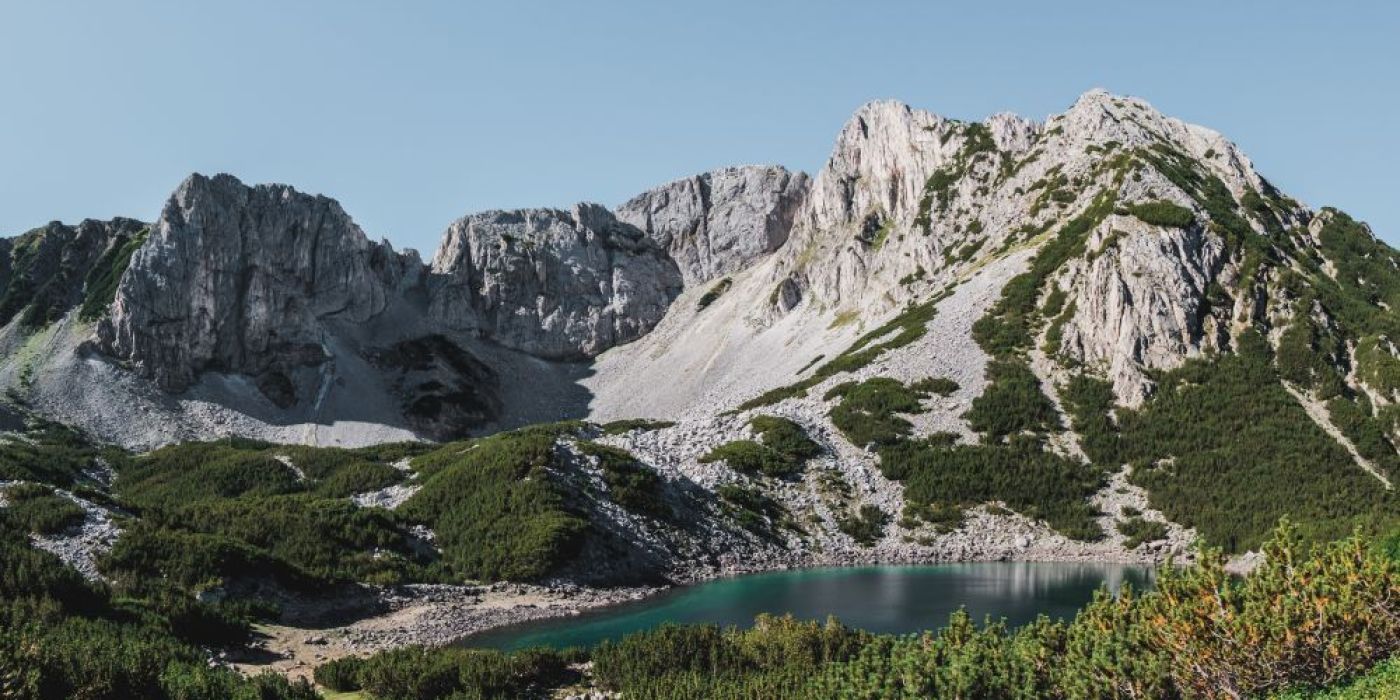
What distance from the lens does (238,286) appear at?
156750mm

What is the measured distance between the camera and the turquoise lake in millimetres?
46625

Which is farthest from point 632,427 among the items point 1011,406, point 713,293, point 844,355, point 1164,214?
point 713,293

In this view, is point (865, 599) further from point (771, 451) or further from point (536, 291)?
point (536, 291)

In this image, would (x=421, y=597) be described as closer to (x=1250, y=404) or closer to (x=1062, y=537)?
(x=1062, y=537)

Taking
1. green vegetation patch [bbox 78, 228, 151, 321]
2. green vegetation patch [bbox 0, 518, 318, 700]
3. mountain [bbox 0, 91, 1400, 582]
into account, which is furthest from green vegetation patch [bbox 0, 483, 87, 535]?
green vegetation patch [bbox 78, 228, 151, 321]

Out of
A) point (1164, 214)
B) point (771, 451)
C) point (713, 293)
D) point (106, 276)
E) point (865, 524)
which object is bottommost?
point (865, 524)

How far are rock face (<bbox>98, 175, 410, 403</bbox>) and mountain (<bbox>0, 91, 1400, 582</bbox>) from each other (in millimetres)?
453

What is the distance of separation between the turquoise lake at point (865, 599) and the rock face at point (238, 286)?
11282 centimetres

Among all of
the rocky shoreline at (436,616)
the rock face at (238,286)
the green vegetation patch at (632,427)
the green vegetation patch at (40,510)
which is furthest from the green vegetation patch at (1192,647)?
the rock face at (238,286)

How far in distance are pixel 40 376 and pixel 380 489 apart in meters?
91.7

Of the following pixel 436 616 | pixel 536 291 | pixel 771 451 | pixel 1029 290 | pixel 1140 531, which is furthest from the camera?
pixel 536 291

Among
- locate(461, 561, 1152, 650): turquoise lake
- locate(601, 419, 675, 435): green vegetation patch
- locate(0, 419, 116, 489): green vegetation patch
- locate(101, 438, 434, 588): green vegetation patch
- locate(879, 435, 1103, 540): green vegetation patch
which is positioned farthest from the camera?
locate(601, 419, 675, 435): green vegetation patch

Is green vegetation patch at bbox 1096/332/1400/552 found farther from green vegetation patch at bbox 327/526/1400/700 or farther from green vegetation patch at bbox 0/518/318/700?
green vegetation patch at bbox 0/518/318/700

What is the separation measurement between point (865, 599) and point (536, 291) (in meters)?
144
